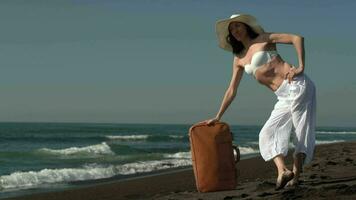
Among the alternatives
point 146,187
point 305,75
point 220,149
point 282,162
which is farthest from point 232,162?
point 146,187

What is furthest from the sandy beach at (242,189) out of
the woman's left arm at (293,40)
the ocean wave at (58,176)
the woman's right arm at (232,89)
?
the ocean wave at (58,176)

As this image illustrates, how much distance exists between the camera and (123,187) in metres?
9.55

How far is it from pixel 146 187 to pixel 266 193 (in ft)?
12.4

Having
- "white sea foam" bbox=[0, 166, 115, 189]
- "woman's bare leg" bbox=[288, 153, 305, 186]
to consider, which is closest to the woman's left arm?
"woman's bare leg" bbox=[288, 153, 305, 186]

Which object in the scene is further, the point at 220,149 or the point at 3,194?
the point at 3,194

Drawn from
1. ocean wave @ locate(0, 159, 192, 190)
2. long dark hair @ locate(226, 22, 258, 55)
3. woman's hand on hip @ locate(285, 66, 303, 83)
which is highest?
long dark hair @ locate(226, 22, 258, 55)

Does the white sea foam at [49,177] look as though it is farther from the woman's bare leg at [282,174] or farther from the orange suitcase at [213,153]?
the woman's bare leg at [282,174]

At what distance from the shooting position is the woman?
5.67 meters

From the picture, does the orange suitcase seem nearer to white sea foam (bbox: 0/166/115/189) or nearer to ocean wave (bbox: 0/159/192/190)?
ocean wave (bbox: 0/159/192/190)

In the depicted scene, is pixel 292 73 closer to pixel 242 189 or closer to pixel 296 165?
pixel 296 165

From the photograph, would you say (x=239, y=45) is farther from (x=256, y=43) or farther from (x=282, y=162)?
(x=282, y=162)

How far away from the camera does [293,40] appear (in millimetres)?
5691

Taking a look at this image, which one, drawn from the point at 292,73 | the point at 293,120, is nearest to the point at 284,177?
the point at 293,120

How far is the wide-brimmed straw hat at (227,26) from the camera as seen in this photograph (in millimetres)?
5867
